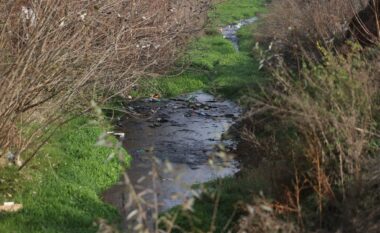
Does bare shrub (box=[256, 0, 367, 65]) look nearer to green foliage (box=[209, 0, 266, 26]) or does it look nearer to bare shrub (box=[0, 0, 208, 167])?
bare shrub (box=[0, 0, 208, 167])

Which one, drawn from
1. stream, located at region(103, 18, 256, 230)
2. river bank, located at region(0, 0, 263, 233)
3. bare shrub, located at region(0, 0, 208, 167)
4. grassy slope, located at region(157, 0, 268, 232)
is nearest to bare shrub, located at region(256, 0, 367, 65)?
grassy slope, located at region(157, 0, 268, 232)

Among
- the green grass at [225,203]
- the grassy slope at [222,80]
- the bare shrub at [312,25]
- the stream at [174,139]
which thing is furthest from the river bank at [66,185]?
the bare shrub at [312,25]

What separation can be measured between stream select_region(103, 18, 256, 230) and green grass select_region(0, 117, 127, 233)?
32 centimetres

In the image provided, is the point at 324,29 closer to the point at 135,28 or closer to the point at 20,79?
the point at 135,28

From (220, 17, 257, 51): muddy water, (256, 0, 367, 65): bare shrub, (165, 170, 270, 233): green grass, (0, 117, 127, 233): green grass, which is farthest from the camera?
(220, 17, 257, 51): muddy water

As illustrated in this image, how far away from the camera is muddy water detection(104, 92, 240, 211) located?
927 cm

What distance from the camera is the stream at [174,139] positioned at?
30.0ft

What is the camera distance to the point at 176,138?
40.1ft

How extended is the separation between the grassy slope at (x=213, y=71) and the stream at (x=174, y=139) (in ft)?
1.30

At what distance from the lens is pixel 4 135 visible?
810 cm

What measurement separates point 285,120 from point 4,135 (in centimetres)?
364

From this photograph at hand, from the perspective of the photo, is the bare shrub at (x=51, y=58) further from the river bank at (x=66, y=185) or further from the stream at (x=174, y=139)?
the stream at (x=174, y=139)

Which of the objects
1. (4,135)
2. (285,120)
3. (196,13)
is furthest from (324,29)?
(4,135)

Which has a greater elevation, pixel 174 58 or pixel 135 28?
pixel 135 28
